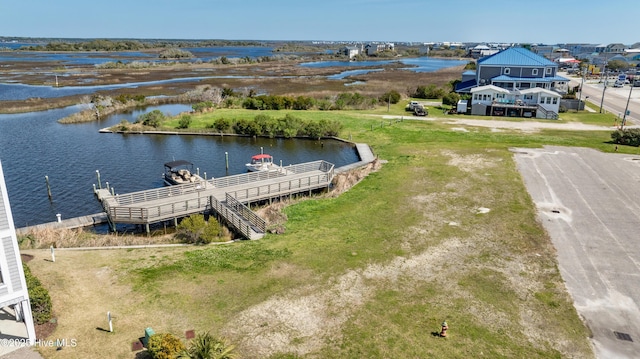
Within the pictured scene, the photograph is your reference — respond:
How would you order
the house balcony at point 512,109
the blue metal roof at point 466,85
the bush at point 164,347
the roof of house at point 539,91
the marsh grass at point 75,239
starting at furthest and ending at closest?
the blue metal roof at point 466,85
the house balcony at point 512,109
the roof of house at point 539,91
the marsh grass at point 75,239
the bush at point 164,347

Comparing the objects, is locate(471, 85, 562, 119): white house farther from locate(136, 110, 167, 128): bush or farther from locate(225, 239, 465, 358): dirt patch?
locate(225, 239, 465, 358): dirt patch

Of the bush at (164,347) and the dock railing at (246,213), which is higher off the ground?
the bush at (164,347)

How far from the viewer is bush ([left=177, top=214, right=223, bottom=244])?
25.3 meters

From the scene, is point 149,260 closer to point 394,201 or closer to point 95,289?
point 95,289

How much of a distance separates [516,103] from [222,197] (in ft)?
188

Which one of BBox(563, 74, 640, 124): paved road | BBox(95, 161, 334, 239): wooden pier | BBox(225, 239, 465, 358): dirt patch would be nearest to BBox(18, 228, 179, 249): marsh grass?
BBox(95, 161, 334, 239): wooden pier

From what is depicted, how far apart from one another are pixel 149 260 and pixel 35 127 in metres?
51.9

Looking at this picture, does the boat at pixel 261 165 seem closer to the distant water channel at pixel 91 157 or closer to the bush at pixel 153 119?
the distant water channel at pixel 91 157

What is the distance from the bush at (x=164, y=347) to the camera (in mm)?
13914

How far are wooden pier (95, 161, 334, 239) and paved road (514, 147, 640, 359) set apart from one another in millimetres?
17614

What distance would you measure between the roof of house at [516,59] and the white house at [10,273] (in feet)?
268

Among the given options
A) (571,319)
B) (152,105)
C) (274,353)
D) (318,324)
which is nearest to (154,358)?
(274,353)

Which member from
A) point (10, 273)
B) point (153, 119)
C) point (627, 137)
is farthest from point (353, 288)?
point (153, 119)

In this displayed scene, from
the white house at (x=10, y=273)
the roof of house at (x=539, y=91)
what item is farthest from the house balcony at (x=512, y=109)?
the white house at (x=10, y=273)
